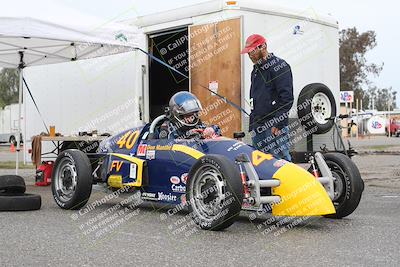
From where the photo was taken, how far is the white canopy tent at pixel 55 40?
9.00 m

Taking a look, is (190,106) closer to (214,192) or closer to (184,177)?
(184,177)

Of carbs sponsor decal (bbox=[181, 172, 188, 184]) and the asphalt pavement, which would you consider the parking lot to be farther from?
carbs sponsor decal (bbox=[181, 172, 188, 184])

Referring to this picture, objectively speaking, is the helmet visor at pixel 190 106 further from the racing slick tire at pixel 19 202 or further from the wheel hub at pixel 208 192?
the racing slick tire at pixel 19 202

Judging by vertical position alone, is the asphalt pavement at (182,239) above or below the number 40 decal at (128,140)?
below

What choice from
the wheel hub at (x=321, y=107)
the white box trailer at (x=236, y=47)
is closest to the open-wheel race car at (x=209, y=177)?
the white box trailer at (x=236, y=47)

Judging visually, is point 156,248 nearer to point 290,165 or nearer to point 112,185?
point 290,165

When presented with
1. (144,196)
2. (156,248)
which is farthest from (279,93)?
(156,248)

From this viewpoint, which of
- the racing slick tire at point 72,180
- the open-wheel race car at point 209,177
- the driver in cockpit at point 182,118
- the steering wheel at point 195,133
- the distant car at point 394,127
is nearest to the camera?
the open-wheel race car at point 209,177

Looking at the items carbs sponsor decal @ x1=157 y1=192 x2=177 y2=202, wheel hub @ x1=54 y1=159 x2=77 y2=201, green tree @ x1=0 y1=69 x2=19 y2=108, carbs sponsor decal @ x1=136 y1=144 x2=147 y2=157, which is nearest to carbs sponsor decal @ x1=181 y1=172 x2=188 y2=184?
carbs sponsor decal @ x1=157 y1=192 x2=177 y2=202

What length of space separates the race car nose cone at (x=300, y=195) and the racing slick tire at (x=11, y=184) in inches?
132

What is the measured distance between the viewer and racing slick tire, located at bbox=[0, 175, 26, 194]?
727cm

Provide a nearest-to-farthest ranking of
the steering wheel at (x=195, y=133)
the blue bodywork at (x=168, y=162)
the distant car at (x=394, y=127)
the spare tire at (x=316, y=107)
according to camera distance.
Result: the blue bodywork at (x=168, y=162), the steering wheel at (x=195, y=133), the spare tire at (x=316, y=107), the distant car at (x=394, y=127)

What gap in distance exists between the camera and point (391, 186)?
9.99 meters

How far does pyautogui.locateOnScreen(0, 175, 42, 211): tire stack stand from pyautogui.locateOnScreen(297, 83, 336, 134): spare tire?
4332 mm
